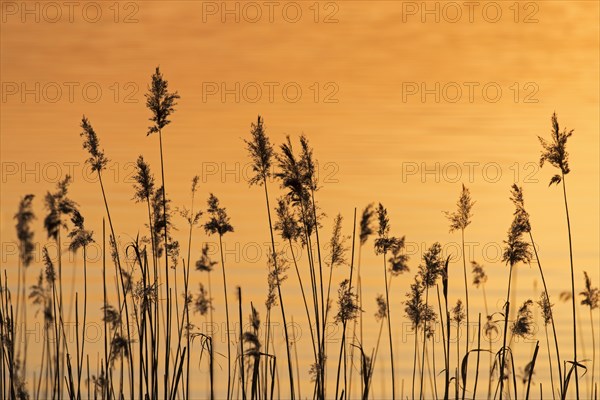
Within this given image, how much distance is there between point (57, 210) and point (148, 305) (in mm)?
754

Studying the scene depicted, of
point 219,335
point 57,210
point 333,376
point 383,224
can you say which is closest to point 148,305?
point 57,210

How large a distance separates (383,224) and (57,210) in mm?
2049

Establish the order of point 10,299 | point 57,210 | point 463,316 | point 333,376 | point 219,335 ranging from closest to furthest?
1. point 57,210
2. point 10,299
3. point 463,316
4. point 219,335
5. point 333,376

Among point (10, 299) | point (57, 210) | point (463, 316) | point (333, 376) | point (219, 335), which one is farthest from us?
point (333, 376)

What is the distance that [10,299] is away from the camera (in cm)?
643

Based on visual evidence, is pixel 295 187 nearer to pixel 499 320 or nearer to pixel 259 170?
pixel 259 170

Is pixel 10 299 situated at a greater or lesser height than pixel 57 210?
lesser

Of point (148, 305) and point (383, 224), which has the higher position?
point (383, 224)

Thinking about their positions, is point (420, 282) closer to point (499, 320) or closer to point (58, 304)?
point (499, 320)

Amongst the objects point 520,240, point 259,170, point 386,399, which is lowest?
point 386,399

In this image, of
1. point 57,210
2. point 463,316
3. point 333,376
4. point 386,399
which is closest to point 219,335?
point 386,399

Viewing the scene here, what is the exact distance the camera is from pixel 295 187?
6246 millimetres

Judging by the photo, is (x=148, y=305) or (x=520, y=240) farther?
(x=520, y=240)

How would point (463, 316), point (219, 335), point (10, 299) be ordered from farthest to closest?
point (219, 335), point (463, 316), point (10, 299)
